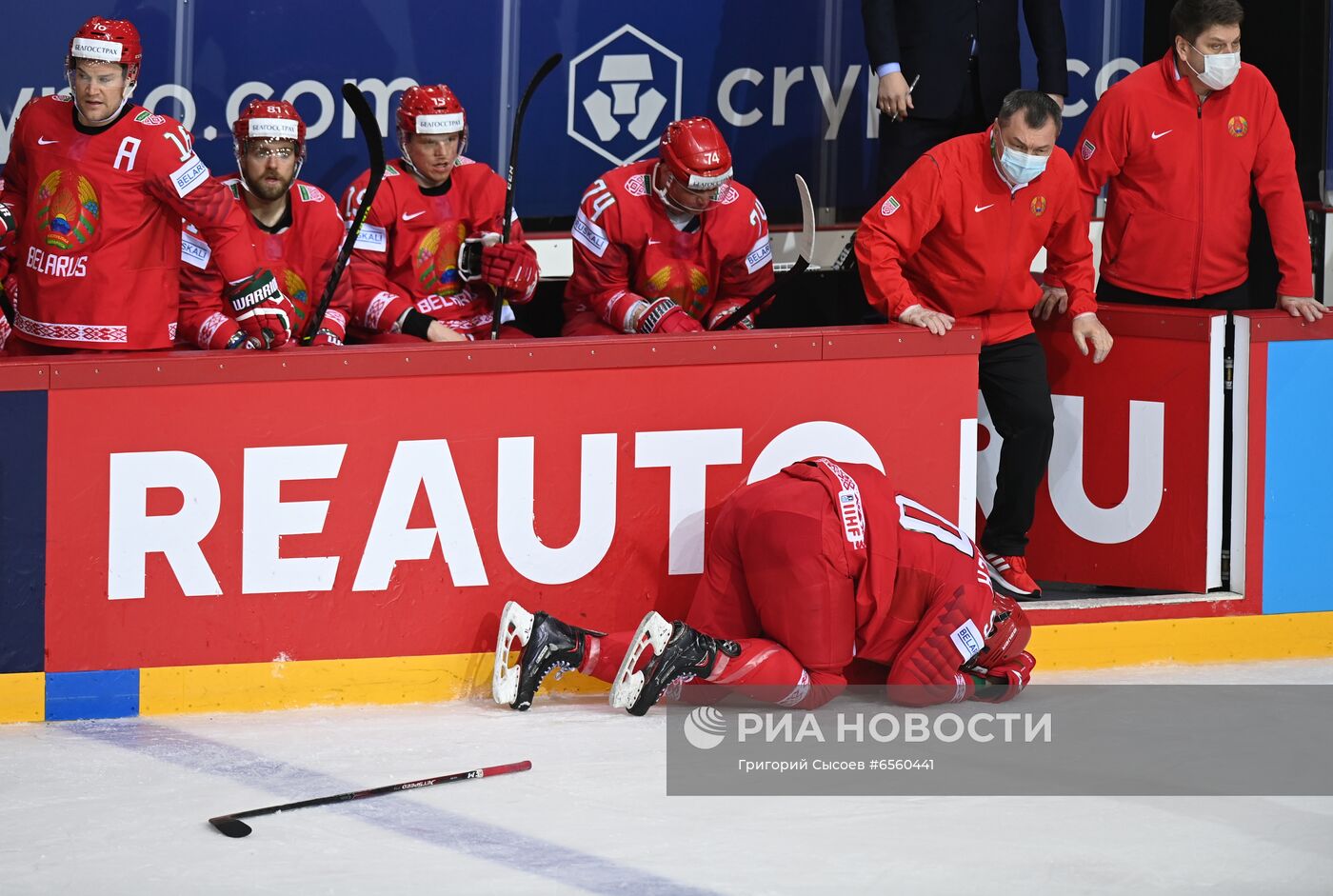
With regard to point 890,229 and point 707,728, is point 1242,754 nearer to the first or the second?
point 707,728

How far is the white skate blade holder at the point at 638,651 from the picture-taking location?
17.4 ft

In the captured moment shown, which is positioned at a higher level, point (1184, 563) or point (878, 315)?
point (878, 315)

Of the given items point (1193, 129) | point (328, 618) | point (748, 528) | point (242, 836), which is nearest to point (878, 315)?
point (1193, 129)

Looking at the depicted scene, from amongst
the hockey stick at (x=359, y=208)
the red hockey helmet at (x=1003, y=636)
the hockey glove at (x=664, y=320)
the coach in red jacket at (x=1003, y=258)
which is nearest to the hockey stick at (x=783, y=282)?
the hockey glove at (x=664, y=320)

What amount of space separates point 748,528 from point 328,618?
1.11 metres

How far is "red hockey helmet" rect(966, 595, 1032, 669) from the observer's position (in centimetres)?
549

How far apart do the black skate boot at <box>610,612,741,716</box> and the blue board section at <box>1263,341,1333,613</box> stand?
71.0 inches

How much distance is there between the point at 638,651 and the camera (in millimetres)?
5332

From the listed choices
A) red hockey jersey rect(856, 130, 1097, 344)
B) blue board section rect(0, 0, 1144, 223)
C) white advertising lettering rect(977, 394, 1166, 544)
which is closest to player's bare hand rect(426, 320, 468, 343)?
red hockey jersey rect(856, 130, 1097, 344)

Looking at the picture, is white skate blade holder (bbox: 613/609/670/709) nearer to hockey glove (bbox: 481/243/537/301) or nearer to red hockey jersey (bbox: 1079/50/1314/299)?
hockey glove (bbox: 481/243/537/301)

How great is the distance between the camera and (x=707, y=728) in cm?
527

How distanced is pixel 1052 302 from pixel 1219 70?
873mm

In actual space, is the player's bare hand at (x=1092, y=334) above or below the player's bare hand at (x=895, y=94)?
below

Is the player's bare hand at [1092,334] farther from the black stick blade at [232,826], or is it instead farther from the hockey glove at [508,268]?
the black stick blade at [232,826]
